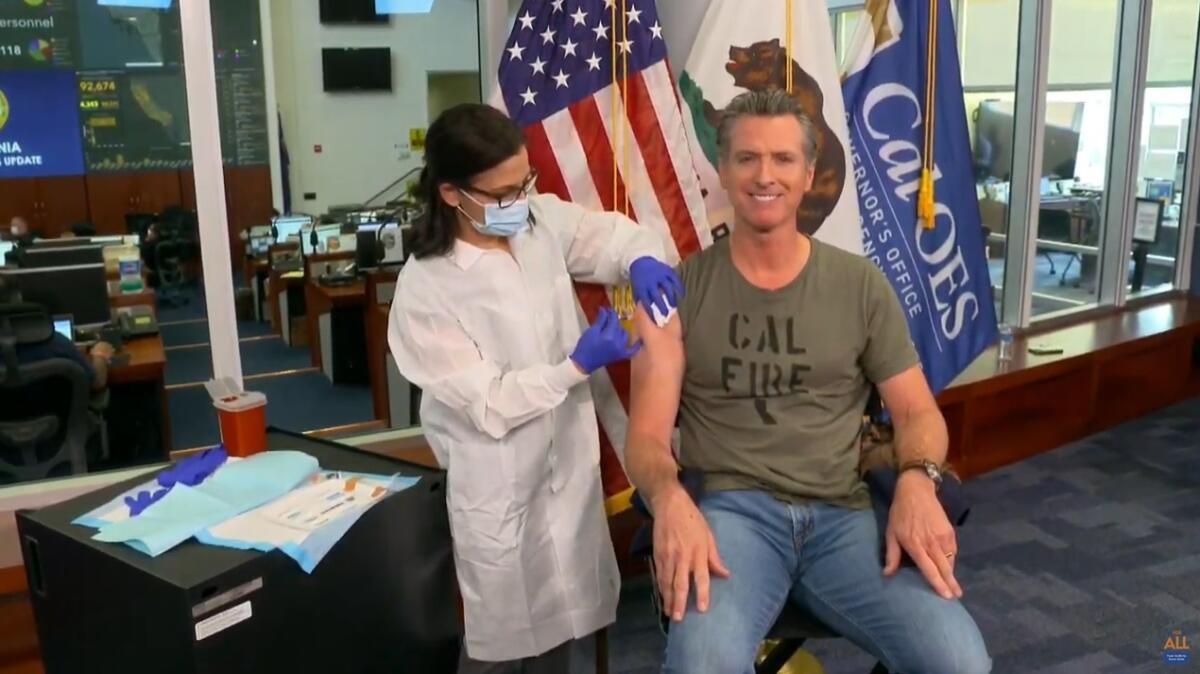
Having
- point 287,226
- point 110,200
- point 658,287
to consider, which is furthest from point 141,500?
point 110,200

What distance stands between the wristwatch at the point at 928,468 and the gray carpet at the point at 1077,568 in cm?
92

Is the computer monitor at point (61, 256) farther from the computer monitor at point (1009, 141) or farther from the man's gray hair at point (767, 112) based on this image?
the computer monitor at point (1009, 141)

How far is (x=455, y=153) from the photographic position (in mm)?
1779

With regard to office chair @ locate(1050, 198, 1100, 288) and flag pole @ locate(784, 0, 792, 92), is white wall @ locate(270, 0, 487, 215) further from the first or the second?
flag pole @ locate(784, 0, 792, 92)

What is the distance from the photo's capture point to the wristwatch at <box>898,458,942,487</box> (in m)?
1.61

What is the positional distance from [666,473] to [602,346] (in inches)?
9.9

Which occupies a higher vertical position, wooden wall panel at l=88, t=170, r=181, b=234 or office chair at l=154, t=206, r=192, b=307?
wooden wall panel at l=88, t=170, r=181, b=234

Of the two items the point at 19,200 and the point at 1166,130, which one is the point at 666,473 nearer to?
the point at 1166,130

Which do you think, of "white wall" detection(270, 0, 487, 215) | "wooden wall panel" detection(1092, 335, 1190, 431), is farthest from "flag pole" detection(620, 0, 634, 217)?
"white wall" detection(270, 0, 487, 215)

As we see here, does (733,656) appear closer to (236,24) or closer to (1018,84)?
(1018,84)

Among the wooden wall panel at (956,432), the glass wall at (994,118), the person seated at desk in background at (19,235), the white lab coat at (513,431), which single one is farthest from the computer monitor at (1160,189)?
the person seated at desk in background at (19,235)

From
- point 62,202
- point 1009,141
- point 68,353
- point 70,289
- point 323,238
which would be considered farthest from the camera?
point 62,202

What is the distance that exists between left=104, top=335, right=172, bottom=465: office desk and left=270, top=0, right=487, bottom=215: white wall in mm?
3520

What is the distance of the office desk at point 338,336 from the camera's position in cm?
512
